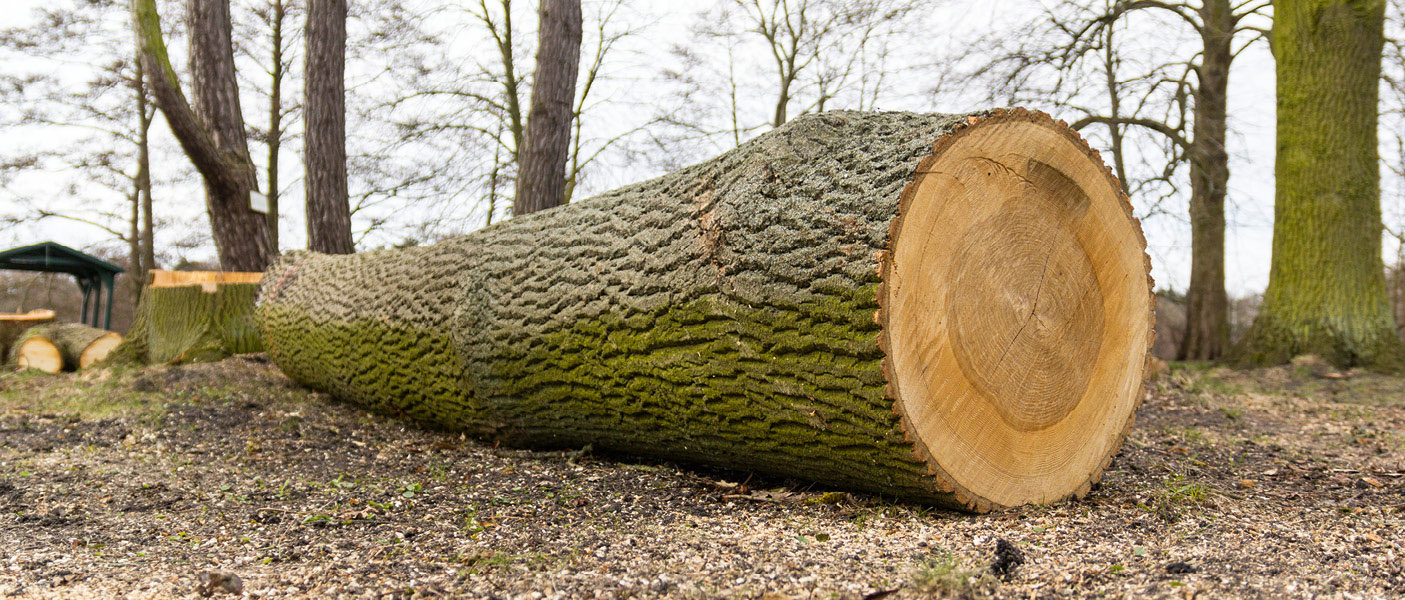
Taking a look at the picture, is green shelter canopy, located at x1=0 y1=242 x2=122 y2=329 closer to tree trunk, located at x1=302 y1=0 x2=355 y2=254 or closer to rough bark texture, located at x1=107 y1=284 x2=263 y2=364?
rough bark texture, located at x1=107 y1=284 x2=263 y2=364

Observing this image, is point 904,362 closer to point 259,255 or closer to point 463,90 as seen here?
point 259,255

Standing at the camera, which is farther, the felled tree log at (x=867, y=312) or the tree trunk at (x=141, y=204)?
the tree trunk at (x=141, y=204)

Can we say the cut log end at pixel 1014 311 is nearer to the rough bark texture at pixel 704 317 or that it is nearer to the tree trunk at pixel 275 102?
the rough bark texture at pixel 704 317

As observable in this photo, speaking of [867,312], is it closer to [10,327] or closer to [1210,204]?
[1210,204]

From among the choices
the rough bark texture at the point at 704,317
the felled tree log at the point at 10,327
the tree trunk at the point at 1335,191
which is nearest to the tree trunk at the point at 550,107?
the rough bark texture at the point at 704,317

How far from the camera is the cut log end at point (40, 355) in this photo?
286 inches

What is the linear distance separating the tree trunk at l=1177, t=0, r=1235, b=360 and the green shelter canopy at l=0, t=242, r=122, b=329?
14260 mm

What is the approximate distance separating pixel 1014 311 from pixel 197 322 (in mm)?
6215

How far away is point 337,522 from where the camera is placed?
2.53 meters

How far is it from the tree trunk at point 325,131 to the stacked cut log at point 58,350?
2269mm

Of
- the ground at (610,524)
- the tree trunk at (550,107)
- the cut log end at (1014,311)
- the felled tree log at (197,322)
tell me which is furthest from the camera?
the tree trunk at (550,107)

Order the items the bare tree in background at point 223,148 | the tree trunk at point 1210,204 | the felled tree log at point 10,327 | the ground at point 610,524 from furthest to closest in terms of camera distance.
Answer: the tree trunk at point 1210,204 < the felled tree log at point 10,327 < the bare tree in background at point 223,148 < the ground at point 610,524

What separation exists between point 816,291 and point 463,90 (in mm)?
10875

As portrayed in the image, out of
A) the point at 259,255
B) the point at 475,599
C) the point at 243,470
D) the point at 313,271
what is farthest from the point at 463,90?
the point at 475,599
